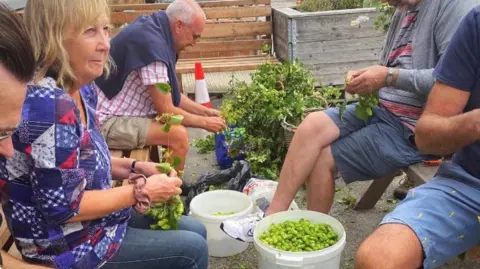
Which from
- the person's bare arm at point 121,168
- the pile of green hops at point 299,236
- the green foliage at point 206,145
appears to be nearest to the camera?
the person's bare arm at point 121,168

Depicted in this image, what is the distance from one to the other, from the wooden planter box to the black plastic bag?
2345mm

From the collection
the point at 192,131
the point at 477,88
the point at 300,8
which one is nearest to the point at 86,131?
the point at 477,88

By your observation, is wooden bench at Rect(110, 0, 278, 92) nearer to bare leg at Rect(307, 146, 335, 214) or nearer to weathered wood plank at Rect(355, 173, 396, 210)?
weathered wood plank at Rect(355, 173, 396, 210)

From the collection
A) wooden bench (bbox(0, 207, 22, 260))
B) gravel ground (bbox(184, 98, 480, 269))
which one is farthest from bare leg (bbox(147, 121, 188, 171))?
wooden bench (bbox(0, 207, 22, 260))

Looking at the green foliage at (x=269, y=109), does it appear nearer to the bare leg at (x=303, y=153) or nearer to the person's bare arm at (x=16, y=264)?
the bare leg at (x=303, y=153)

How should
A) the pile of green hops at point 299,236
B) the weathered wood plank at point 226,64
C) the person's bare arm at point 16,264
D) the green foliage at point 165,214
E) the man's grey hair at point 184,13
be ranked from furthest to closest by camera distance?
the weathered wood plank at point 226,64
the man's grey hair at point 184,13
the pile of green hops at point 299,236
the green foliage at point 165,214
the person's bare arm at point 16,264

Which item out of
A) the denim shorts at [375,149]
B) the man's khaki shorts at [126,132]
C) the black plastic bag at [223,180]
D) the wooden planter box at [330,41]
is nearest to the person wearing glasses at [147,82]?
the man's khaki shorts at [126,132]

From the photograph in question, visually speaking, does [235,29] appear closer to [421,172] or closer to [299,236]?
[421,172]

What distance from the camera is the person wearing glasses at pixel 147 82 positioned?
3.26 m

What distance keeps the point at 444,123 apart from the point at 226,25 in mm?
4687

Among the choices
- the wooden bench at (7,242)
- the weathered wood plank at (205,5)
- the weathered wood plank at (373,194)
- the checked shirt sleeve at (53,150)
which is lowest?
the weathered wood plank at (373,194)

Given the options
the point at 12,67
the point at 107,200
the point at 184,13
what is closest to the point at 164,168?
the point at 107,200

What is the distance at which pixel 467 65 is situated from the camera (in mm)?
2109

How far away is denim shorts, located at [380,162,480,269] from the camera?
79.6 inches
